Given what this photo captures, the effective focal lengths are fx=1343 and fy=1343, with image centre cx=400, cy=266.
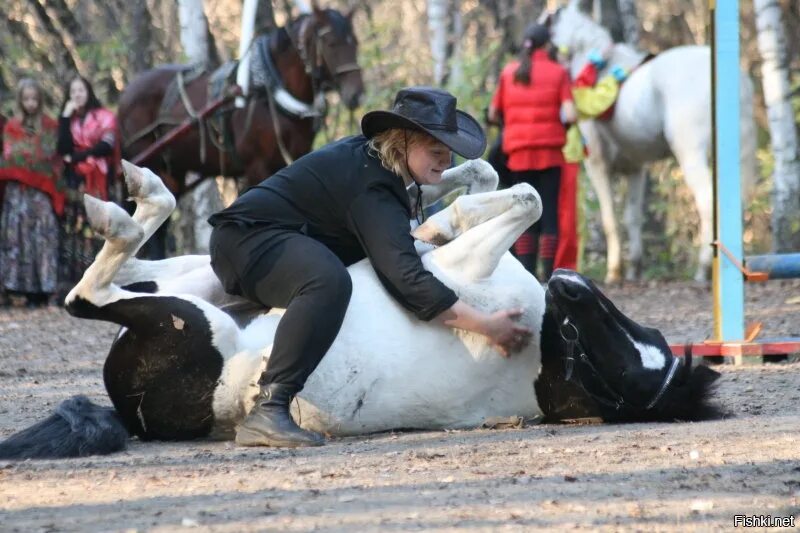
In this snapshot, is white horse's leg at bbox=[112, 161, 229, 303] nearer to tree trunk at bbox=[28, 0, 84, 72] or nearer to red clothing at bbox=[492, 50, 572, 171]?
red clothing at bbox=[492, 50, 572, 171]

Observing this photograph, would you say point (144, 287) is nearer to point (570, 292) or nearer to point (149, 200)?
point (149, 200)

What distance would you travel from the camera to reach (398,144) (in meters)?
4.91

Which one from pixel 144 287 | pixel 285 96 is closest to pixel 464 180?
pixel 144 287

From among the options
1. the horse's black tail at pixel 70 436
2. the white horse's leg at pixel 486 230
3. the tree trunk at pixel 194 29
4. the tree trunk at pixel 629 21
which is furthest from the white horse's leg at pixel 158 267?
the tree trunk at pixel 629 21

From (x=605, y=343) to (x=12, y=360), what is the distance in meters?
4.78

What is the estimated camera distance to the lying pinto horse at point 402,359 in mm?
4777

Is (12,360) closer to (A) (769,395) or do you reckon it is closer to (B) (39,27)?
(A) (769,395)

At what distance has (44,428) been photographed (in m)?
4.63

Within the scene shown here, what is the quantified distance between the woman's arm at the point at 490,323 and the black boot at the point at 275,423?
61cm

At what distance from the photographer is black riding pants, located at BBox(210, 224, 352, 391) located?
4.61m

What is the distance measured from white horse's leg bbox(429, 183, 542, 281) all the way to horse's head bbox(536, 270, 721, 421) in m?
0.23

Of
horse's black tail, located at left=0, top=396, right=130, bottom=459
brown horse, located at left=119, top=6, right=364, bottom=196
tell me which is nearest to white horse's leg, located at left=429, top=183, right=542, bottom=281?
horse's black tail, located at left=0, top=396, right=130, bottom=459

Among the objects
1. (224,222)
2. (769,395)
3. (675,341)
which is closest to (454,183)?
(224,222)

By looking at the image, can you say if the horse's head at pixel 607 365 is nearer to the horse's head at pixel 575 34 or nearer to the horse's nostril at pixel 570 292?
the horse's nostril at pixel 570 292
